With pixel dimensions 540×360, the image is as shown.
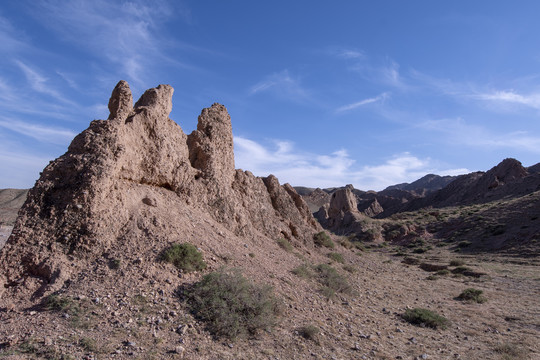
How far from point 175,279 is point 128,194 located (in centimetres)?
279

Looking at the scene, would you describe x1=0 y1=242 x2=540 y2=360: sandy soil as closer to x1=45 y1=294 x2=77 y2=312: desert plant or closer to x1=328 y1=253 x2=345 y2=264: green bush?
x1=45 y1=294 x2=77 y2=312: desert plant

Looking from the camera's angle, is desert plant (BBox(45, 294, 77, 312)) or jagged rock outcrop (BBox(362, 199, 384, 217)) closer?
desert plant (BBox(45, 294, 77, 312))

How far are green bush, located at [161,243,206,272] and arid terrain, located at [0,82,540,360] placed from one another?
179 mm

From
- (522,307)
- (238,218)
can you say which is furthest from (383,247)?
(238,218)

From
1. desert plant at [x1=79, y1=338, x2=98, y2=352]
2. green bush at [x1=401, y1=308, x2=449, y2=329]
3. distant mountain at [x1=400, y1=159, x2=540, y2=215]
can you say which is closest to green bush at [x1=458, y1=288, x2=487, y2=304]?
green bush at [x1=401, y1=308, x2=449, y2=329]

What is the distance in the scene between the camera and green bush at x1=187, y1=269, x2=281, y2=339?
639 centimetres

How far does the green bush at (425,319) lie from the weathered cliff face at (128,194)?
19.1ft

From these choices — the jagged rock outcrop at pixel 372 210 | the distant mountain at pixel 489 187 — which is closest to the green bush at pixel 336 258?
the distant mountain at pixel 489 187

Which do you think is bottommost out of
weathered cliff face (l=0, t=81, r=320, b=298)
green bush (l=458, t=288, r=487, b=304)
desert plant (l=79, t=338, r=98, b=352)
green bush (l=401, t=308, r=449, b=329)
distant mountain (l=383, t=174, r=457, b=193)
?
green bush (l=458, t=288, r=487, b=304)

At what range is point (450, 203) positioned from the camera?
2368 inches

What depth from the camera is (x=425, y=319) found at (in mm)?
9344

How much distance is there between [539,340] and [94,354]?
9.93 metres

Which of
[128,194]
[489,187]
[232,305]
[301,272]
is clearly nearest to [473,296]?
[301,272]

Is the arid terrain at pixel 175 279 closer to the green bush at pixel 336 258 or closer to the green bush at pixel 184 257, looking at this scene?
the green bush at pixel 184 257
